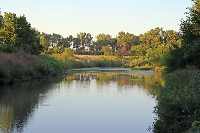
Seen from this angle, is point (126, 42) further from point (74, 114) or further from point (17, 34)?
point (74, 114)

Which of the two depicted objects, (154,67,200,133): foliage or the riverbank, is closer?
(154,67,200,133): foliage

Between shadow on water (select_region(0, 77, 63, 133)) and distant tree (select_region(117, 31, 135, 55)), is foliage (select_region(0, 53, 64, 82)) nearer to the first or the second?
shadow on water (select_region(0, 77, 63, 133))

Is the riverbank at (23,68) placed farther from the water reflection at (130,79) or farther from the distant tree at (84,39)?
the distant tree at (84,39)

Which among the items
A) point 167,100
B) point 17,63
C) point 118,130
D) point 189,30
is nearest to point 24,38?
point 17,63

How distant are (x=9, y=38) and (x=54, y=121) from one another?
1370 inches

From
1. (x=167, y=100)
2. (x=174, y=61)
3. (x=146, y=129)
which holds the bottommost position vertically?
(x=146, y=129)

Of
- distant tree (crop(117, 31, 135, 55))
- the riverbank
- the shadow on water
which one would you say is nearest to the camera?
the shadow on water

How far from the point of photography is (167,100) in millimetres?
9867

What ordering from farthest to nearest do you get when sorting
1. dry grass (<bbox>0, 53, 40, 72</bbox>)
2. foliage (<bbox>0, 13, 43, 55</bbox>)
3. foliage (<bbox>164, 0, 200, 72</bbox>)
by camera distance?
1. foliage (<bbox>0, 13, 43, 55</bbox>)
2. dry grass (<bbox>0, 53, 40, 72</bbox>)
3. foliage (<bbox>164, 0, 200, 72</bbox>)

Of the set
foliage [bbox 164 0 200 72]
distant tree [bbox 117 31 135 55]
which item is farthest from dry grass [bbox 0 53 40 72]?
distant tree [bbox 117 31 135 55]

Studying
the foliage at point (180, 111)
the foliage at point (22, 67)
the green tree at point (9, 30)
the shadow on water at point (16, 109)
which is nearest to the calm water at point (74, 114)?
the shadow on water at point (16, 109)

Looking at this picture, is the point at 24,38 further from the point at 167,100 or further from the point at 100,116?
the point at 167,100

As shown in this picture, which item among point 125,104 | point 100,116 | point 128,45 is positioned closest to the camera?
point 100,116

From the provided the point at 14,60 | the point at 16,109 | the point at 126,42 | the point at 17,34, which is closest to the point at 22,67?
the point at 14,60
